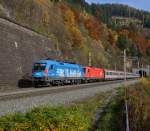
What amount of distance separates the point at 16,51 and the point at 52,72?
200 inches

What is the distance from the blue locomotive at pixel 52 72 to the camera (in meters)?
45.5

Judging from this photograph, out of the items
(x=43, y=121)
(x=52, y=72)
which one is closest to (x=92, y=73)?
(x=52, y=72)

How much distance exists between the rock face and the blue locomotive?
1.76m

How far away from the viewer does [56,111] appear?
9.09 metres

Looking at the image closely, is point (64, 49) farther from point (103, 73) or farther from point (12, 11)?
point (12, 11)

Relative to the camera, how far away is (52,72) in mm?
47500

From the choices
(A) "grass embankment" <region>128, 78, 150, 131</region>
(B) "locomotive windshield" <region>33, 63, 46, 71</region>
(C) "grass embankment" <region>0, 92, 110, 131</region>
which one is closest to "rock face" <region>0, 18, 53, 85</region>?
(B) "locomotive windshield" <region>33, 63, 46, 71</region>

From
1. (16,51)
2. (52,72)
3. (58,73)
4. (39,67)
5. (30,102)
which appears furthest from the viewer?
(58,73)

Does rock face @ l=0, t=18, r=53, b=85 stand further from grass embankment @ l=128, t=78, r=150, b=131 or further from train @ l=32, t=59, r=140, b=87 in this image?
grass embankment @ l=128, t=78, r=150, b=131

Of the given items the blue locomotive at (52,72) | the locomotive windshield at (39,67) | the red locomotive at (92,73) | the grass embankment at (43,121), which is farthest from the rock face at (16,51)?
the grass embankment at (43,121)

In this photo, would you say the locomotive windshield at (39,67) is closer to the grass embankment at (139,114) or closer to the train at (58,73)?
the train at (58,73)

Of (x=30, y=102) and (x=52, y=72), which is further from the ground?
(x=52, y=72)

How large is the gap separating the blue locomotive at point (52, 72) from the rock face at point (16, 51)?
1.76 m

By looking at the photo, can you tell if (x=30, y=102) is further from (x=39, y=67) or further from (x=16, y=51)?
(x=39, y=67)
